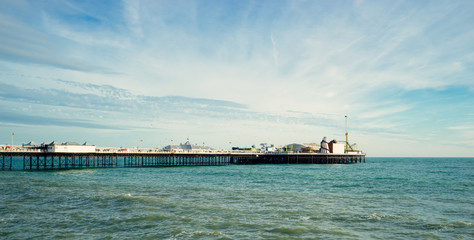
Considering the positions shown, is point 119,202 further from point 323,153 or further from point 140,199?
point 323,153

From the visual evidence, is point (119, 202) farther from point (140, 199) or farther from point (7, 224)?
point (7, 224)

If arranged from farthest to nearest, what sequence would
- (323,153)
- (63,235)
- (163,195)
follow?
(323,153) < (163,195) < (63,235)

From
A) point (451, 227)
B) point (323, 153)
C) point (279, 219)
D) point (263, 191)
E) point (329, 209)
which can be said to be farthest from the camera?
point (323, 153)

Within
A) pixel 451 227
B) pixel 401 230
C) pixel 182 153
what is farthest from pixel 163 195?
pixel 182 153

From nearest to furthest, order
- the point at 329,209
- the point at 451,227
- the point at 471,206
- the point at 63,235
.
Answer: the point at 63,235
the point at 451,227
the point at 329,209
the point at 471,206

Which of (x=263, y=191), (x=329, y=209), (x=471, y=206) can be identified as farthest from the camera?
(x=263, y=191)

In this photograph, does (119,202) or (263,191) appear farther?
(263,191)

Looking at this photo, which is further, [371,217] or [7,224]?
[371,217]

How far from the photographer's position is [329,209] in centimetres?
2347

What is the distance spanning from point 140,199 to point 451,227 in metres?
22.2

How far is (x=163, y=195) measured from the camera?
30203 mm

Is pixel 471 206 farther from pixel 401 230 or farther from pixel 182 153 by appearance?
pixel 182 153

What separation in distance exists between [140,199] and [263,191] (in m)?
12.5

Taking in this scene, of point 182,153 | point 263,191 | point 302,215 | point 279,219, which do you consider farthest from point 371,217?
point 182,153
